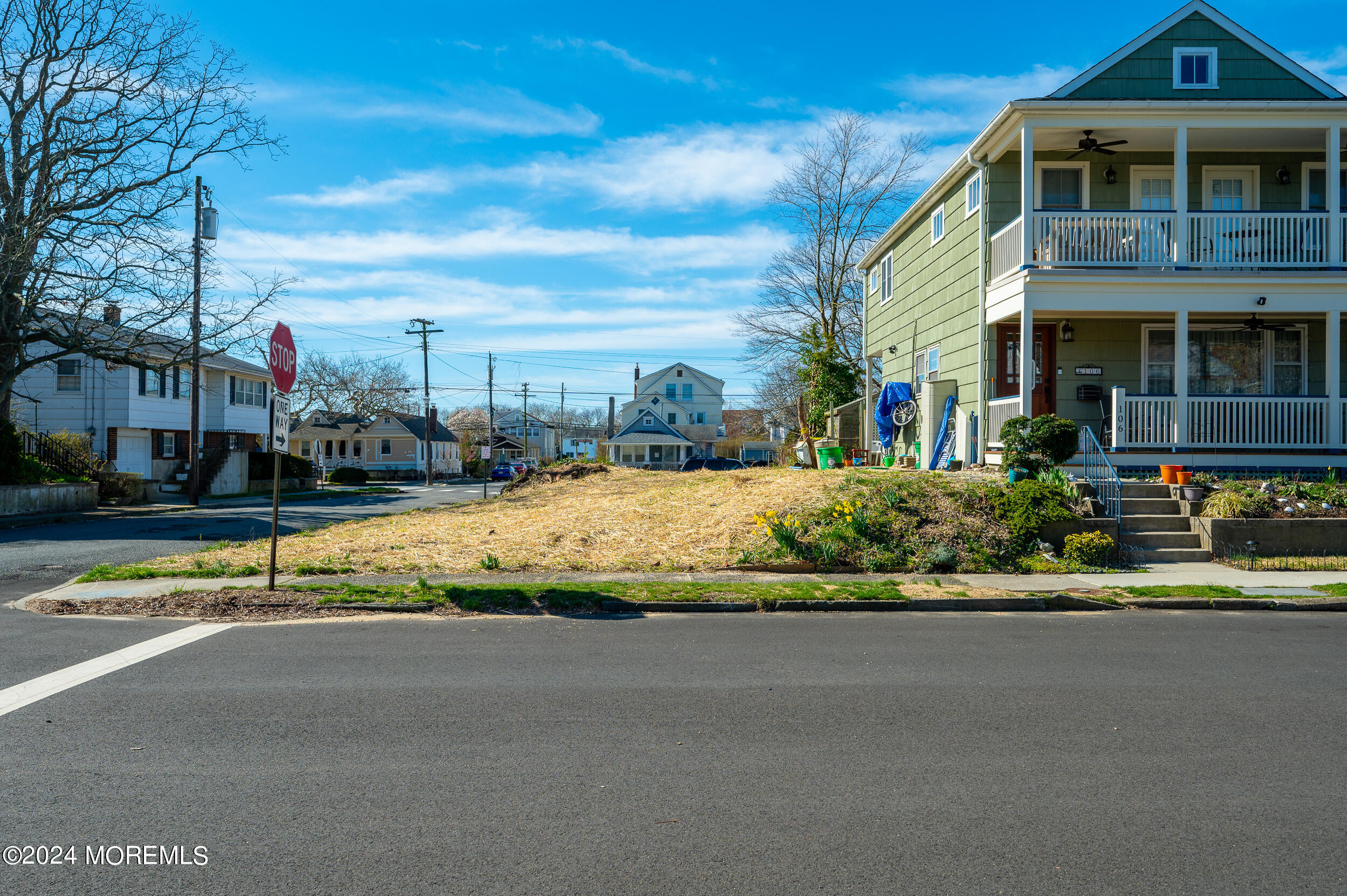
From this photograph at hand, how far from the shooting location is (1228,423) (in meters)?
15.9

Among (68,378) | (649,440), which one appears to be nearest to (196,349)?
(68,378)

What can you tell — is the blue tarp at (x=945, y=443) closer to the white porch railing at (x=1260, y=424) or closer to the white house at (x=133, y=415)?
the white porch railing at (x=1260, y=424)

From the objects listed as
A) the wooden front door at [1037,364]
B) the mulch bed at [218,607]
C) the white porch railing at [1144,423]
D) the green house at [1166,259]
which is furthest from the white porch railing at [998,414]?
the mulch bed at [218,607]

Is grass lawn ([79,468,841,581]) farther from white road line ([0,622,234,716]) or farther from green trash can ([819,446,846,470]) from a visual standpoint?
white road line ([0,622,234,716])

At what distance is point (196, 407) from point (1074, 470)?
2752 centimetres

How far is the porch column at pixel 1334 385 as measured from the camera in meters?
15.5

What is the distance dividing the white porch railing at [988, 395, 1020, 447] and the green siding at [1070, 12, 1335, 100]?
646 cm

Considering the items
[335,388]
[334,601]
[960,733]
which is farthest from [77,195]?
[335,388]

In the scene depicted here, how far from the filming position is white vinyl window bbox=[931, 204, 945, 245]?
21.5 metres

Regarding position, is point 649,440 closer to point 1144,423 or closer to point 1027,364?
point 1027,364

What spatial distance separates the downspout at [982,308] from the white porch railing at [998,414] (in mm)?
123

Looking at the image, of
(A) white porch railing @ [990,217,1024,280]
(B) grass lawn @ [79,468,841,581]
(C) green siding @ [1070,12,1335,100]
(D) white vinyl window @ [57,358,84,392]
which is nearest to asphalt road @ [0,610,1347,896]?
(B) grass lawn @ [79,468,841,581]

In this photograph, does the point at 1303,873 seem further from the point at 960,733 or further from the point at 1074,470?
the point at 1074,470

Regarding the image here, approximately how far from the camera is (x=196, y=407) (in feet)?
96.1
